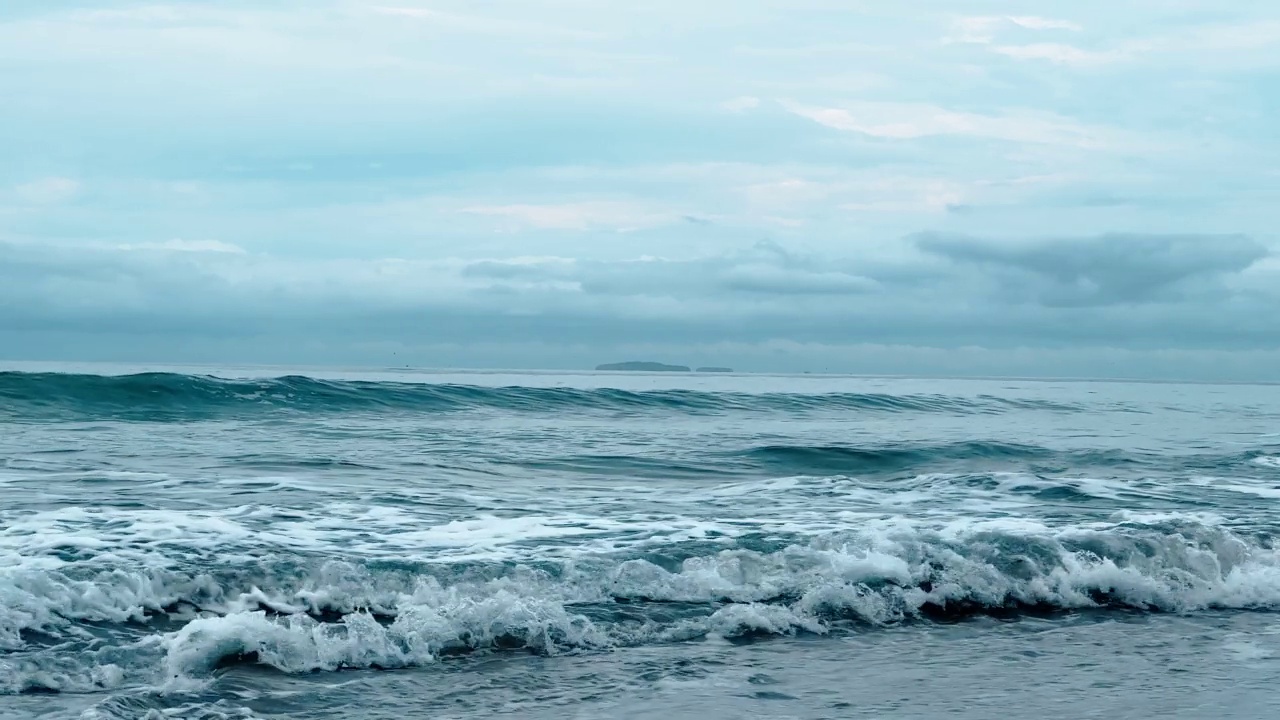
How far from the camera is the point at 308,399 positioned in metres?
24.0

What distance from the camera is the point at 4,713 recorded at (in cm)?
509

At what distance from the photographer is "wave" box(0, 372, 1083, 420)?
838 inches

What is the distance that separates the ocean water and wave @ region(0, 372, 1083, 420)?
583 cm

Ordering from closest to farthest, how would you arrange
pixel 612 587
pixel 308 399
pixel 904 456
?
1. pixel 612 587
2. pixel 904 456
3. pixel 308 399

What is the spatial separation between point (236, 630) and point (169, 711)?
1.02 meters

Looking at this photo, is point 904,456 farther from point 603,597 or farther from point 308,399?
point 308,399

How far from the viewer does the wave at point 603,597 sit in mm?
6176

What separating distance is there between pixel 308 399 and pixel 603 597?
17886 mm

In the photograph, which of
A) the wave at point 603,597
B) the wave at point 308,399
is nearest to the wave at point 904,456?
the wave at point 603,597

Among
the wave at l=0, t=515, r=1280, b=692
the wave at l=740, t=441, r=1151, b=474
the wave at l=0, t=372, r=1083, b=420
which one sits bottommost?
the wave at l=0, t=515, r=1280, b=692

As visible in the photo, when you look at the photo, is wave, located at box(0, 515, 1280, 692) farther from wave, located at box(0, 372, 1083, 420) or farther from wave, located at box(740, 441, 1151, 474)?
wave, located at box(0, 372, 1083, 420)

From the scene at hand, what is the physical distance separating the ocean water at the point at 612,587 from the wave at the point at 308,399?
5.83 m

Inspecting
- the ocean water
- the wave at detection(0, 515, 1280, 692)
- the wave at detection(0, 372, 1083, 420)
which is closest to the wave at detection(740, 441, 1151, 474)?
the ocean water

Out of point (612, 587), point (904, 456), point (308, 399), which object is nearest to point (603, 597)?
point (612, 587)
